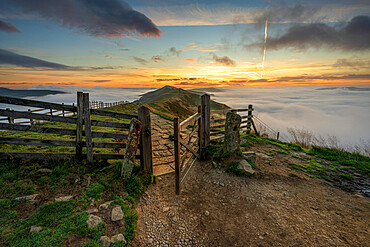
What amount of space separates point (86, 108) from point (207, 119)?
183 inches

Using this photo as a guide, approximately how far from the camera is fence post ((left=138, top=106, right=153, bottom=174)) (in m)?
4.45

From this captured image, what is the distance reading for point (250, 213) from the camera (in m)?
3.87

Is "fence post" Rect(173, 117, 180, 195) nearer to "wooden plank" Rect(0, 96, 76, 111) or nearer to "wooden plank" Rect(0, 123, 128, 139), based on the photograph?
"wooden plank" Rect(0, 123, 128, 139)

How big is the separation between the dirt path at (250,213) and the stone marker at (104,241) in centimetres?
50

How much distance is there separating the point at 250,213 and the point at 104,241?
329 cm

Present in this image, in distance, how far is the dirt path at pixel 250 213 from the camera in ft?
10.4

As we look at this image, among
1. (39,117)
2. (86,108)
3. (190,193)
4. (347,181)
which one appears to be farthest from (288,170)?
(39,117)

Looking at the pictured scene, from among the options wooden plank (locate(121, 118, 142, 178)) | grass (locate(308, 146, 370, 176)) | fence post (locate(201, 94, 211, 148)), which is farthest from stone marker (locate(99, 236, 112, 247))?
grass (locate(308, 146, 370, 176))

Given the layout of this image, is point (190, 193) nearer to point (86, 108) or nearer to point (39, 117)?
point (86, 108)

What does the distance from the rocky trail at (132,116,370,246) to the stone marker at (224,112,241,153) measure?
1127mm

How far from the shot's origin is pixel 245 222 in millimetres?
3598

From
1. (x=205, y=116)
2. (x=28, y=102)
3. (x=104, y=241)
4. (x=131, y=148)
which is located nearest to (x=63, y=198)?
(x=104, y=241)

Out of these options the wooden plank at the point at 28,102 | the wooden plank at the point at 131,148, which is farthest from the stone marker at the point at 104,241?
the wooden plank at the point at 28,102

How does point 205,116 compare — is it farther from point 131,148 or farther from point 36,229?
point 36,229
